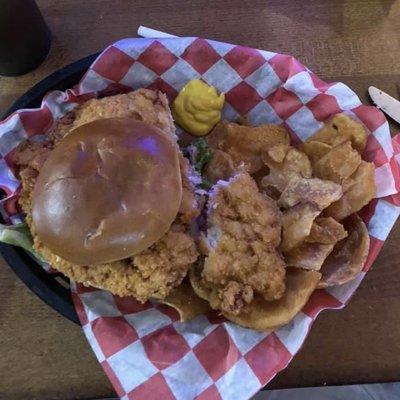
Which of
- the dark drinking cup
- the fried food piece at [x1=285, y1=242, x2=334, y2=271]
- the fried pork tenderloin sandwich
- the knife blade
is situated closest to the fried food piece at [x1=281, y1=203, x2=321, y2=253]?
the fried food piece at [x1=285, y1=242, x2=334, y2=271]

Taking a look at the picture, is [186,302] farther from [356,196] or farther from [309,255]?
[356,196]

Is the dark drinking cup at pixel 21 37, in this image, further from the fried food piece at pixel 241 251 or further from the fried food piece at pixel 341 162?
the fried food piece at pixel 341 162

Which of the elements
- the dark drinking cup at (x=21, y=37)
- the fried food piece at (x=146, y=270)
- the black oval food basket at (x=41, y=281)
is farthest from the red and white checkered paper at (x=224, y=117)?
the dark drinking cup at (x=21, y=37)

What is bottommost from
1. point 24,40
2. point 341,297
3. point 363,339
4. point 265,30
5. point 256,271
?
point 363,339

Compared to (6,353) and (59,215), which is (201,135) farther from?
(6,353)

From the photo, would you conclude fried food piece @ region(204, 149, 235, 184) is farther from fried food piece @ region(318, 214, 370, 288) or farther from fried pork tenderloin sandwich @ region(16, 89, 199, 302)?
fried food piece @ region(318, 214, 370, 288)

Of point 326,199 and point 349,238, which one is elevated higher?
point 326,199

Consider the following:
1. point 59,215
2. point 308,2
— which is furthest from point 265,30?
point 59,215
